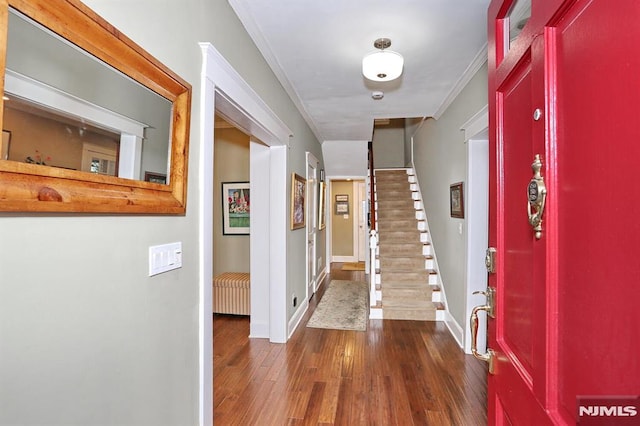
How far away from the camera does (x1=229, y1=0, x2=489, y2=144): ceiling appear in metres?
1.92

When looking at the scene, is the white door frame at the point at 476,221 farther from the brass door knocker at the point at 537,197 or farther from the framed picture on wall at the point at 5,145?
the framed picture on wall at the point at 5,145

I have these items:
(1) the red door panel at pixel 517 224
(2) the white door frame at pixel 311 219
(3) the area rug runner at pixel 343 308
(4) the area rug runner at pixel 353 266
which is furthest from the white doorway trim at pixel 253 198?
(4) the area rug runner at pixel 353 266

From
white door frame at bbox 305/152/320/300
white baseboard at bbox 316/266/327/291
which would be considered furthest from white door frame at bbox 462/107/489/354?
white baseboard at bbox 316/266/327/291

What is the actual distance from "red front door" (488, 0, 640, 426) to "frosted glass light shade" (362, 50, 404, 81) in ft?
4.10

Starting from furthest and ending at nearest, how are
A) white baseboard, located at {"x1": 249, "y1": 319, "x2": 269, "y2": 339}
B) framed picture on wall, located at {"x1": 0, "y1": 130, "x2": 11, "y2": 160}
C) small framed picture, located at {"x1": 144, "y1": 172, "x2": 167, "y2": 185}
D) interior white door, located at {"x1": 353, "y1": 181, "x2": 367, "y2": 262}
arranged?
interior white door, located at {"x1": 353, "y1": 181, "x2": 367, "y2": 262} < white baseboard, located at {"x1": 249, "y1": 319, "x2": 269, "y2": 339} < small framed picture, located at {"x1": 144, "y1": 172, "x2": 167, "y2": 185} < framed picture on wall, located at {"x1": 0, "y1": 130, "x2": 11, "y2": 160}

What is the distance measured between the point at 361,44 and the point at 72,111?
198 centimetres

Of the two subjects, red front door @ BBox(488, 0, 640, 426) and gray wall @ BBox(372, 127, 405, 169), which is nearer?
red front door @ BBox(488, 0, 640, 426)

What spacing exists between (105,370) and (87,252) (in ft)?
1.27

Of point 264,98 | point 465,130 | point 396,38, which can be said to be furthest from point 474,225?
point 264,98

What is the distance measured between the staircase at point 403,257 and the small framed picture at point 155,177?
3303 mm

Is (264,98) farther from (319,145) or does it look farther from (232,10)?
(319,145)

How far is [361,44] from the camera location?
90.9 inches

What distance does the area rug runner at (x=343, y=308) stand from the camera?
3.72 m

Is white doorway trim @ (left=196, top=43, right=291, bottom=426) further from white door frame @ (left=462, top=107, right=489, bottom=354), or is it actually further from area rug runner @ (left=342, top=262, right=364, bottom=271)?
area rug runner @ (left=342, top=262, right=364, bottom=271)
